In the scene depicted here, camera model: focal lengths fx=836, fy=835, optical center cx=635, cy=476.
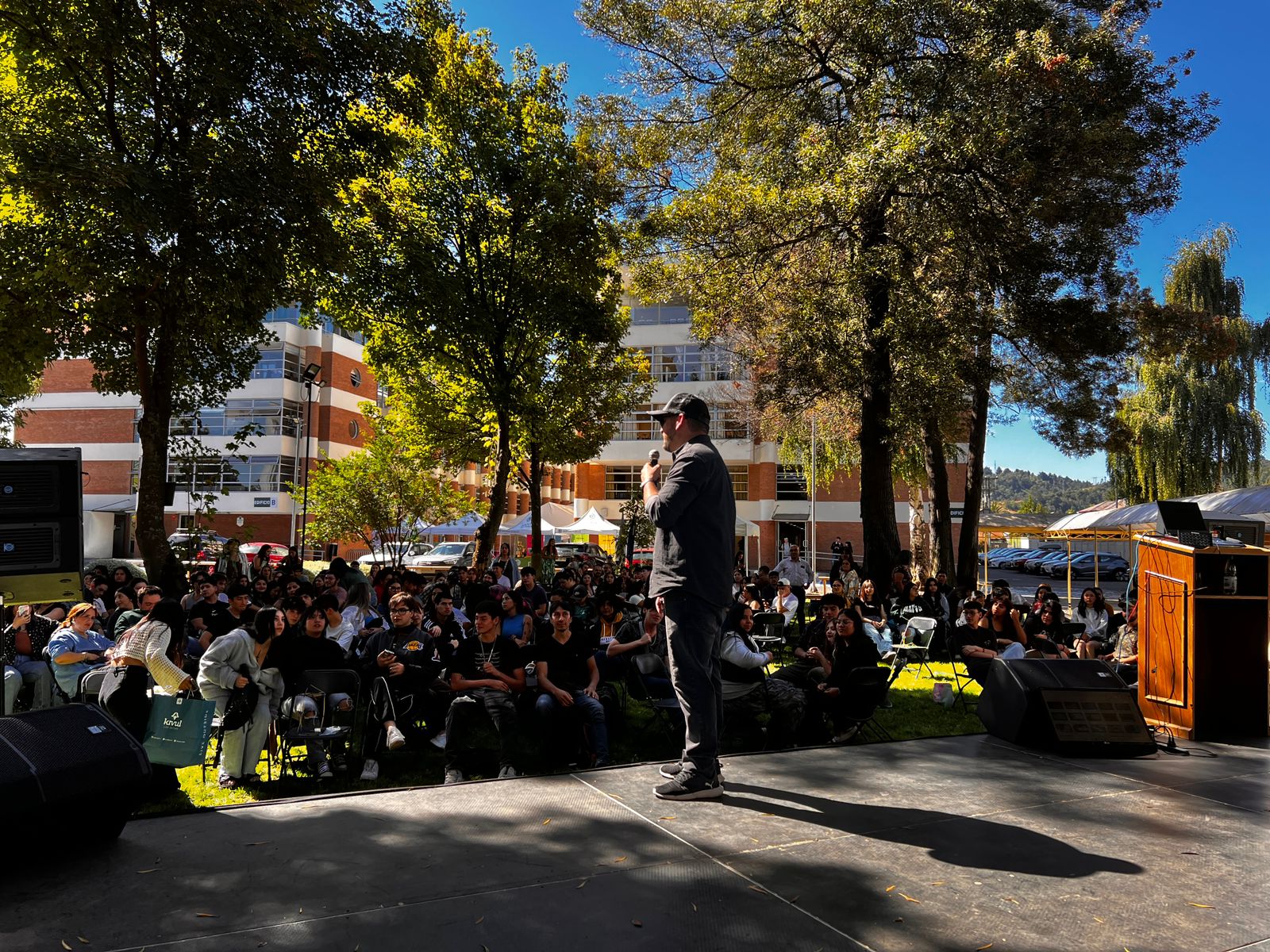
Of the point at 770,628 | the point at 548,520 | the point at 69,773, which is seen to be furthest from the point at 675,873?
the point at 548,520

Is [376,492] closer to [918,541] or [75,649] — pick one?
[918,541]

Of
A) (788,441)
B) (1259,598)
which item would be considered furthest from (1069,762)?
(788,441)

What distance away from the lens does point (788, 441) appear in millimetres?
27875

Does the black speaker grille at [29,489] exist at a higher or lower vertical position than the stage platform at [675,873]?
higher

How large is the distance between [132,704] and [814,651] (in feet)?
17.2

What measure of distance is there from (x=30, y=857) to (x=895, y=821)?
3822 millimetres

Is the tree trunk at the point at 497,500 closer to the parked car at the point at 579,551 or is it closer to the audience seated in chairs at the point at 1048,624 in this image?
the audience seated in chairs at the point at 1048,624

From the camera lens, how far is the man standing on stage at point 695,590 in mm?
4391

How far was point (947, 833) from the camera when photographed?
3.97 m

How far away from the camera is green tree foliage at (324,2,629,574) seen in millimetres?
17234

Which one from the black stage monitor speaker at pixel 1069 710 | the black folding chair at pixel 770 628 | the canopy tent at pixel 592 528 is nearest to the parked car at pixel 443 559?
the canopy tent at pixel 592 528

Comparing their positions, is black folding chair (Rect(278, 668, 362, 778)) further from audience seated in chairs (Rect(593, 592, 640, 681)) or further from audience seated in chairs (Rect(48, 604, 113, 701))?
audience seated in chairs (Rect(593, 592, 640, 681))

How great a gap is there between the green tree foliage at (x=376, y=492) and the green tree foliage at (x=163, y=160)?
19.4 metres

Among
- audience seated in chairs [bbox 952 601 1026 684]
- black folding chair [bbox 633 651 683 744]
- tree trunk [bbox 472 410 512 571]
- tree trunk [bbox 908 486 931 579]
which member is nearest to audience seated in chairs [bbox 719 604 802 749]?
black folding chair [bbox 633 651 683 744]
